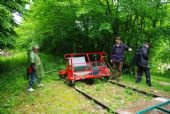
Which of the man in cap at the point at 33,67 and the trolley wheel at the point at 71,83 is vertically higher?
the man in cap at the point at 33,67

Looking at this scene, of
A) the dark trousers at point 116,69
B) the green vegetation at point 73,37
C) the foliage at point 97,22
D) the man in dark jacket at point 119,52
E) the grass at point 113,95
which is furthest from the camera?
the foliage at point 97,22

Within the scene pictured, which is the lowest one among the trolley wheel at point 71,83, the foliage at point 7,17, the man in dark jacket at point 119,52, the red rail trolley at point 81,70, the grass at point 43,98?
the grass at point 43,98

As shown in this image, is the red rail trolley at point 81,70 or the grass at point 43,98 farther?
the red rail trolley at point 81,70

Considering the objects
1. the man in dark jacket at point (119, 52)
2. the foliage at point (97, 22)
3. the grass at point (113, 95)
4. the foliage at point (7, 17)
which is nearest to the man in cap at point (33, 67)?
the foliage at point (7, 17)

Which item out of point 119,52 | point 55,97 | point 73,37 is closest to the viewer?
point 55,97

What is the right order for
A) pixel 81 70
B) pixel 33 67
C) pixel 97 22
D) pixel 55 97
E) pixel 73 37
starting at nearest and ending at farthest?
pixel 55 97 → pixel 33 67 → pixel 81 70 → pixel 97 22 → pixel 73 37

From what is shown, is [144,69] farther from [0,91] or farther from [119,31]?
[0,91]

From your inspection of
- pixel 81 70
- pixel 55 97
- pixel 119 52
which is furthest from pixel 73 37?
pixel 55 97

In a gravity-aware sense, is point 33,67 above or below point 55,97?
above

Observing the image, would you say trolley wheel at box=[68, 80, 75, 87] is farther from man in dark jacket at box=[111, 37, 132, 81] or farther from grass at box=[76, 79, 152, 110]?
man in dark jacket at box=[111, 37, 132, 81]

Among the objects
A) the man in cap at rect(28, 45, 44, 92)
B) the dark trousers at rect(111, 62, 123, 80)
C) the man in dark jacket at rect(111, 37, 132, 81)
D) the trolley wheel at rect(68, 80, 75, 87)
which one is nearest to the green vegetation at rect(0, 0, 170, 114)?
the trolley wheel at rect(68, 80, 75, 87)

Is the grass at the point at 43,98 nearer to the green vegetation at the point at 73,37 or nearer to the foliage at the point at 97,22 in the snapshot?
the green vegetation at the point at 73,37

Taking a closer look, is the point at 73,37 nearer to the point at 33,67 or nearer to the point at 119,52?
the point at 119,52

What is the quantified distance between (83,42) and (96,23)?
10.8ft
